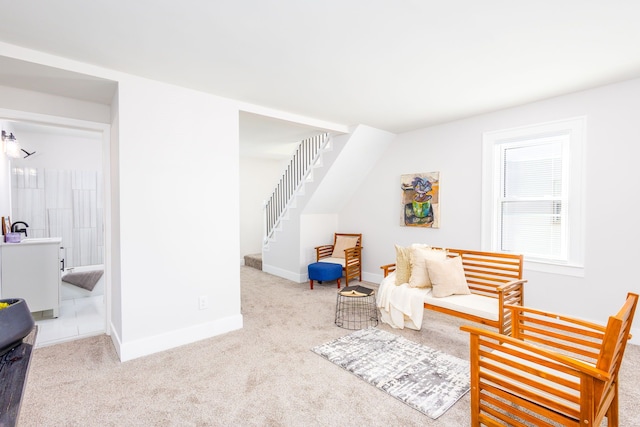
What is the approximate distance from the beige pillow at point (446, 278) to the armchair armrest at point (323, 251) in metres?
2.43

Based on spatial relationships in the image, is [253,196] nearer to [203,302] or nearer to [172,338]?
[203,302]

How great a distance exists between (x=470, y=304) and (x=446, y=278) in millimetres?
328

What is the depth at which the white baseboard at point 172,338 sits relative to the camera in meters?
2.65

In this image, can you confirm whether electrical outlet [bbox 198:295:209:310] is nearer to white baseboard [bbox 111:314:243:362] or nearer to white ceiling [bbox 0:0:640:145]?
white baseboard [bbox 111:314:243:362]

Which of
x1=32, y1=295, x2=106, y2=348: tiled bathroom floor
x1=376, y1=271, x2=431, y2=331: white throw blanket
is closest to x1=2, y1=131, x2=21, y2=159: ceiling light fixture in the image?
x1=32, y1=295, x2=106, y2=348: tiled bathroom floor

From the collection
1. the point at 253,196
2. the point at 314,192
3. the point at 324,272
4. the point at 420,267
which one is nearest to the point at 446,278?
the point at 420,267

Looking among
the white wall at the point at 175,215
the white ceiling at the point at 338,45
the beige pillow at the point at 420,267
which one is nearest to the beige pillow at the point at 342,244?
the beige pillow at the point at 420,267

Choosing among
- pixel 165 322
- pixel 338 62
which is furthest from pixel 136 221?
pixel 338 62

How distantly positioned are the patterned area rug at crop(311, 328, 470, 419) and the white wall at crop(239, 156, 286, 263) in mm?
4536

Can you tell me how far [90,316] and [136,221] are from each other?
6.25 feet

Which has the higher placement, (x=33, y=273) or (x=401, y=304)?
(x=33, y=273)

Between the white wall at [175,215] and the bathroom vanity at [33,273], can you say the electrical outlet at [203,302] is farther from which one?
the bathroom vanity at [33,273]

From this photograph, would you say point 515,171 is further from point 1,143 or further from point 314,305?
point 1,143

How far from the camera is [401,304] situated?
127 inches
